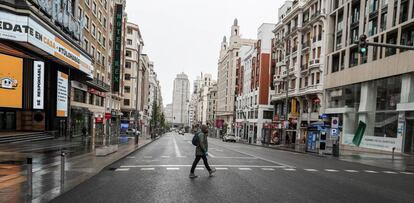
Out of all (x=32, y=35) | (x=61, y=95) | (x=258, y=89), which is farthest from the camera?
(x=258, y=89)

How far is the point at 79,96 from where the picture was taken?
1460 inches

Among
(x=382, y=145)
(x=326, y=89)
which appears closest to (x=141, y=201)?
(x=382, y=145)

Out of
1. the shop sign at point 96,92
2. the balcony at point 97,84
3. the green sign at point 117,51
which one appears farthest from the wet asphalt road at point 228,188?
the green sign at point 117,51

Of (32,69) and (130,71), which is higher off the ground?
(130,71)

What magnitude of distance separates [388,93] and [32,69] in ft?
95.1

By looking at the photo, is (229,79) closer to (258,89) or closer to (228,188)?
(258,89)

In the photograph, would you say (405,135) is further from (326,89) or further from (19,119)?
(19,119)

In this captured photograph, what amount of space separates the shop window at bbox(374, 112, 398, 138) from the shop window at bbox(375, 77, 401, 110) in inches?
26.5

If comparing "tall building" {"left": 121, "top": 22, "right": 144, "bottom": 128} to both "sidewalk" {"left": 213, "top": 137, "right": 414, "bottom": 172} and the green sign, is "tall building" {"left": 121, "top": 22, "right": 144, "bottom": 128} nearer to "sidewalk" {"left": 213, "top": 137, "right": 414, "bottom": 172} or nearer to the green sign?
the green sign

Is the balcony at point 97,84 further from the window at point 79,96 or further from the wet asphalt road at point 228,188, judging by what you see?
the wet asphalt road at point 228,188

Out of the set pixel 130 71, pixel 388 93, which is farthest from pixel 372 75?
pixel 130 71

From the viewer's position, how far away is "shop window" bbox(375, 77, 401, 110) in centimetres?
2758

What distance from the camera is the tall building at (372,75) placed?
86.4 feet

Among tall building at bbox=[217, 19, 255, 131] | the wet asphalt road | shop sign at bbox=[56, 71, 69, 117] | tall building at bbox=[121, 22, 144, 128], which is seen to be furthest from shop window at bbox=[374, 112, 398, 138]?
tall building at bbox=[217, 19, 255, 131]
